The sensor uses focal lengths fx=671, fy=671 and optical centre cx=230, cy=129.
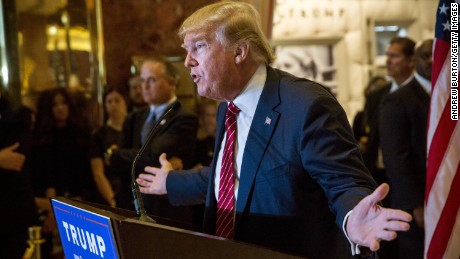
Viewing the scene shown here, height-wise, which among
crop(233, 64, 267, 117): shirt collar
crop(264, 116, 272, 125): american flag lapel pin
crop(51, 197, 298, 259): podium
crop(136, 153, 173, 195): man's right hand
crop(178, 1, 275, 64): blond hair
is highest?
crop(178, 1, 275, 64): blond hair

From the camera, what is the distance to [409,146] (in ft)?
11.3

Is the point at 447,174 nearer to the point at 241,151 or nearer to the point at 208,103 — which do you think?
the point at 241,151

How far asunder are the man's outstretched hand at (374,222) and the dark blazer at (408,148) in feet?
6.34

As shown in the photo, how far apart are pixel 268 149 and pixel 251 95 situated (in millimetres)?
195

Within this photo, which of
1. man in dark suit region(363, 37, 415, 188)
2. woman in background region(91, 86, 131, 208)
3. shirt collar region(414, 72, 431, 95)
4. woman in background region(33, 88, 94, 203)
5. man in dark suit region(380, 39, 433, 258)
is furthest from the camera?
woman in background region(91, 86, 131, 208)

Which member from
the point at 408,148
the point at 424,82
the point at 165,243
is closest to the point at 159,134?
the point at 408,148

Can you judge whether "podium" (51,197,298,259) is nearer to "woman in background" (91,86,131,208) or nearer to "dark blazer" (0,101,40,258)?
Answer: "dark blazer" (0,101,40,258)

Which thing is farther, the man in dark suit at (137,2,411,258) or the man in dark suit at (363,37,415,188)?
the man in dark suit at (363,37,415,188)

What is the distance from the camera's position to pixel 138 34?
5188 millimetres

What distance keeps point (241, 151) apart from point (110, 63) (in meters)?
3.52

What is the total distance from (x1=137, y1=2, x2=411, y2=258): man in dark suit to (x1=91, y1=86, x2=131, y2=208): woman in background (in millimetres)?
2604

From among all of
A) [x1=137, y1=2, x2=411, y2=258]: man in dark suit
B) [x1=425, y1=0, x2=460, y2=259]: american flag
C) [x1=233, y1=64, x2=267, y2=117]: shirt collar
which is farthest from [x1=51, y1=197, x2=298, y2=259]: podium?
[x1=425, y1=0, x2=460, y2=259]: american flag

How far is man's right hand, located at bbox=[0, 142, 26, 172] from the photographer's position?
11.4ft

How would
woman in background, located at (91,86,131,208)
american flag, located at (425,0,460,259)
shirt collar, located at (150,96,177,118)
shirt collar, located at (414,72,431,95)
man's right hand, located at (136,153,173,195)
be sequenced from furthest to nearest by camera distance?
woman in background, located at (91,86,131,208) < shirt collar, located at (150,96,177,118) < shirt collar, located at (414,72,431,95) < american flag, located at (425,0,460,259) < man's right hand, located at (136,153,173,195)
